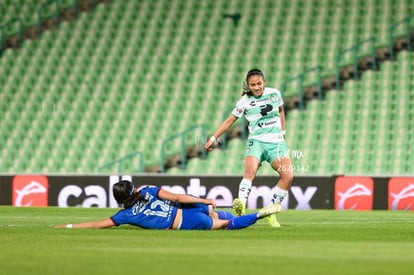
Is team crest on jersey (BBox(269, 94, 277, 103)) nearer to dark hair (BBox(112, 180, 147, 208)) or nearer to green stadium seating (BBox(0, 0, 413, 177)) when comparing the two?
dark hair (BBox(112, 180, 147, 208))

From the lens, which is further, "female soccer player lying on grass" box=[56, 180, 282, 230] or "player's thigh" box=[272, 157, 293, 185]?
"player's thigh" box=[272, 157, 293, 185]

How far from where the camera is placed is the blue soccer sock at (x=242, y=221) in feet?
39.7

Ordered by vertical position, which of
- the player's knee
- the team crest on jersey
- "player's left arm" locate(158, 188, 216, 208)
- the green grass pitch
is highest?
the team crest on jersey

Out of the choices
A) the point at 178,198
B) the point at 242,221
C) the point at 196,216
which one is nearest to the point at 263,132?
the point at 242,221

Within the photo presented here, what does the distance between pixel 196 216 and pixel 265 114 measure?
192cm

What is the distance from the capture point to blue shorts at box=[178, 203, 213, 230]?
12.2 m

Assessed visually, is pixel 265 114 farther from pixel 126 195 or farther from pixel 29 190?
pixel 29 190

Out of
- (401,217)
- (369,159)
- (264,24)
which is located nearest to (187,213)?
(401,217)

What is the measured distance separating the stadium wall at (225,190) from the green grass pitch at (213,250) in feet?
22.4

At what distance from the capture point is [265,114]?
1343cm

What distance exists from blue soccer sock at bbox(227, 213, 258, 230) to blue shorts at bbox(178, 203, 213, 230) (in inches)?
9.8

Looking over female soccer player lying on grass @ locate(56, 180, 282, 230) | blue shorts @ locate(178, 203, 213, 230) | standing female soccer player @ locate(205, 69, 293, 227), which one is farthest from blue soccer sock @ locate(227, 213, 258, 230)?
standing female soccer player @ locate(205, 69, 293, 227)

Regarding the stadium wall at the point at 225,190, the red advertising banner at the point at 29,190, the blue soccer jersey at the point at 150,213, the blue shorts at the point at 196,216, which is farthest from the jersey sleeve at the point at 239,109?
the red advertising banner at the point at 29,190

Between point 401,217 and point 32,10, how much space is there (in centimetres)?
1631
